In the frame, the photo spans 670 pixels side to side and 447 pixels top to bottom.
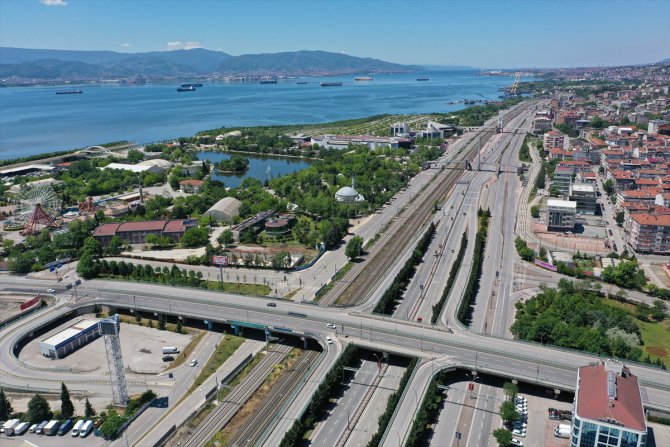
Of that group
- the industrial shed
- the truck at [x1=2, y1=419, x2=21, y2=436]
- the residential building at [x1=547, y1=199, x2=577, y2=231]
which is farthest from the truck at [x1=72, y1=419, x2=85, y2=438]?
the residential building at [x1=547, y1=199, x2=577, y2=231]

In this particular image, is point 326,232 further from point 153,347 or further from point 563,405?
point 563,405

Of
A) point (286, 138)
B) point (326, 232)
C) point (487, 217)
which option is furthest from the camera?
point (286, 138)

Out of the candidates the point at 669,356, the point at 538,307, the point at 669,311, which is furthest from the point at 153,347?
the point at 669,311

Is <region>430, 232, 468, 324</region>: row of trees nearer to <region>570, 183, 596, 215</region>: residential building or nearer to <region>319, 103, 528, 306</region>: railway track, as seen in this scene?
<region>319, 103, 528, 306</region>: railway track

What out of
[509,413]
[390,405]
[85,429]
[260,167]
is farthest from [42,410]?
[260,167]

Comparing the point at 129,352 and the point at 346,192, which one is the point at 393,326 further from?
the point at 346,192
